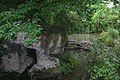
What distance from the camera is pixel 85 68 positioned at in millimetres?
4652

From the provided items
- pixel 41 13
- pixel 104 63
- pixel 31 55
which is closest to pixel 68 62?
pixel 31 55

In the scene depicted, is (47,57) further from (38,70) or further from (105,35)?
(105,35)

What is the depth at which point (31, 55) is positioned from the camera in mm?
4547

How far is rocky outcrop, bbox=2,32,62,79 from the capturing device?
415 centimetres

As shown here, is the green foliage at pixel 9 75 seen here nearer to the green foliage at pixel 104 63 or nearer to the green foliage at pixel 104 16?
the green foliage at pixel 104 63

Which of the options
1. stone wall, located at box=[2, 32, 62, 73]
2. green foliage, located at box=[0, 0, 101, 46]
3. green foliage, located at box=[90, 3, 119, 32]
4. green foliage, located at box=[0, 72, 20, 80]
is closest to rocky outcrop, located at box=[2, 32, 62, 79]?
stone wall, located at box=[2, 32, 62, 73]

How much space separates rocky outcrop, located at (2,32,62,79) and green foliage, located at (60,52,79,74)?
1405mm

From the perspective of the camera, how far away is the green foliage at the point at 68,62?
19.4ft

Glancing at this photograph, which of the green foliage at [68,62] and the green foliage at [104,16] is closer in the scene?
the green foliage at [68,62]

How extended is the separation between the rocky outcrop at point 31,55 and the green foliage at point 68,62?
1.41 metres

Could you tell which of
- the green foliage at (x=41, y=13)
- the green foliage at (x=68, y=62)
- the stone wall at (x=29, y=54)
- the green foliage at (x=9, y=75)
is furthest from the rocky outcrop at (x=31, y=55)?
the green foliage at (x=68, y=62)

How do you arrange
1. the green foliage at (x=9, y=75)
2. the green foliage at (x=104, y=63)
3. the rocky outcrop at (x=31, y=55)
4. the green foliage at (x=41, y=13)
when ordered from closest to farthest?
the green foliage at (x=41, y=13)
the green foliage at (x=104, y=63)
the green foliage at (x=9, y=75)
the rocky outcrop at (x=31, y=55)

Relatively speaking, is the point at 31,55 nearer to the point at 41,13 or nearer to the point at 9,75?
the point at 9,75

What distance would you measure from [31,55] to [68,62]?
252 cm
